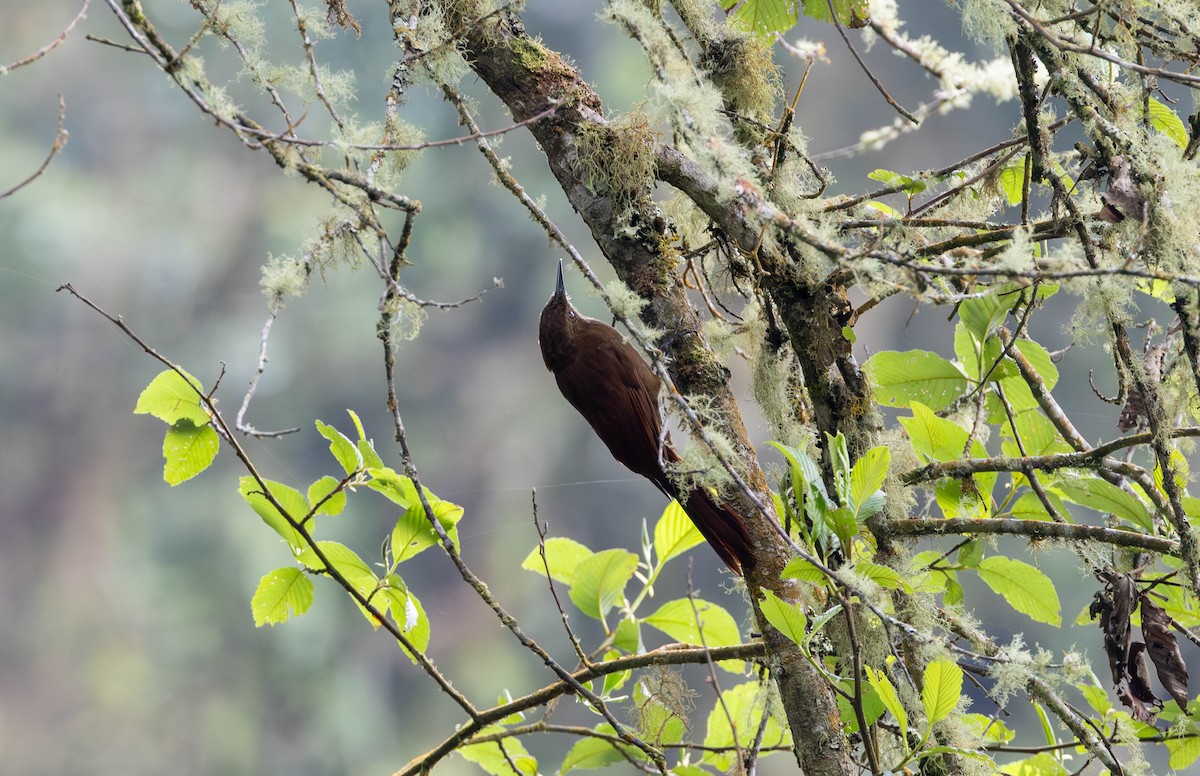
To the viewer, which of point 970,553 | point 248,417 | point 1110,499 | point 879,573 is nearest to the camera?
point 879,573

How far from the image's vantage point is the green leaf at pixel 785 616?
0.73m

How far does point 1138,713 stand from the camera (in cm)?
84

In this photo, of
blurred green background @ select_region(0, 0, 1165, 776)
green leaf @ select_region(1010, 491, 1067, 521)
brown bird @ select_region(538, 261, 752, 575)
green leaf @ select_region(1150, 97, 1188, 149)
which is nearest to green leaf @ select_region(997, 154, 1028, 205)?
green leaf @ select_region(1150, 97, 1188, 149)

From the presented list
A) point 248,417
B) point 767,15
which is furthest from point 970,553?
point 248,417

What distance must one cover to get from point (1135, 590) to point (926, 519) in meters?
0.20

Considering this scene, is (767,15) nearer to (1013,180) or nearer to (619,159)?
(619,159)

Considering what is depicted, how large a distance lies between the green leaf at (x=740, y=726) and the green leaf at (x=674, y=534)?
24 cm

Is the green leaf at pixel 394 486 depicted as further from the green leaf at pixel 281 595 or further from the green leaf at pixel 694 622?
the green leaf at pixel 694 622

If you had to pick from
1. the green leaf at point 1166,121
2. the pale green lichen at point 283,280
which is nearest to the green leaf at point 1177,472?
the green leaf at point 1166,121

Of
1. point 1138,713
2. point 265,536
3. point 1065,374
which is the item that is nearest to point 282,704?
point 265,536

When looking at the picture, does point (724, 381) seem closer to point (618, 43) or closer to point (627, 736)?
point (627, 736)

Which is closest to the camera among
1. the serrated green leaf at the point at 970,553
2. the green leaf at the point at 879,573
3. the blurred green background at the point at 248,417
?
the green leaf at the point at 879,573

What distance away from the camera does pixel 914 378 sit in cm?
98

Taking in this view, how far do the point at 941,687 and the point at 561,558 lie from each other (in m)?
0.49
